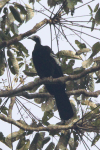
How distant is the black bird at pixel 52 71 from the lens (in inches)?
179

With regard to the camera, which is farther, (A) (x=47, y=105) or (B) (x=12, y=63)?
(A) (x=47, y=105)

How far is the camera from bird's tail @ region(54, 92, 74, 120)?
14.3ft

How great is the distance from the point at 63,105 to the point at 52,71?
742 millimetres

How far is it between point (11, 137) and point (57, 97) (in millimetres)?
1398

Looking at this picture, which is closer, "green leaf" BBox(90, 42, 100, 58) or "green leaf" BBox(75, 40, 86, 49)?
"green leaf" BBox(90, 42, 100, 58)

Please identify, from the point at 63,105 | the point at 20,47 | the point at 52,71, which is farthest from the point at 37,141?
the point at 52,71

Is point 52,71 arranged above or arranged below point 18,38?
above

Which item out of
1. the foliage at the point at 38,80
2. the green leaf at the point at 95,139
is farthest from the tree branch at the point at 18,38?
the green leaf at the point at 95,139

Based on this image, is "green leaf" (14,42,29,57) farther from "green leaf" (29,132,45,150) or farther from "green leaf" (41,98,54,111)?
"green leaf" (29,132,45,150)

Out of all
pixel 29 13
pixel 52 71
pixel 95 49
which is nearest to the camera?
pixel 95 49

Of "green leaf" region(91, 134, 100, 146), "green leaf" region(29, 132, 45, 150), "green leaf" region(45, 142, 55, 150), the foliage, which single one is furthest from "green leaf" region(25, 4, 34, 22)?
"green leaf" region(91, 134, 100, 146)

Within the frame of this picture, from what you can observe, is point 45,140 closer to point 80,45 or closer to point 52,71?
point 80,45

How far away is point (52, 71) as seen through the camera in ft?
16.2

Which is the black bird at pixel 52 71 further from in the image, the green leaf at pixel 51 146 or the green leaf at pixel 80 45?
the green leaf at pixel 80 45
